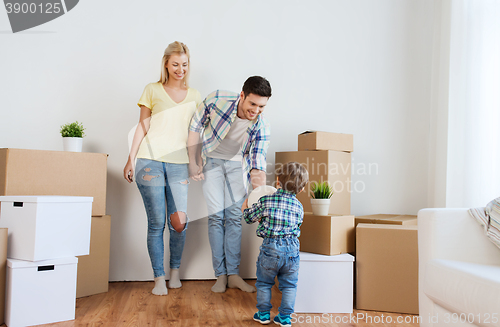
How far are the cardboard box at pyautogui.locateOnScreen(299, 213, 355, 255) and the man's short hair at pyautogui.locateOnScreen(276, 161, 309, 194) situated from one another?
0.29 metres

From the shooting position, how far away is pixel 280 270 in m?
1.57

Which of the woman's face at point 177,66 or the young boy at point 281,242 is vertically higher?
the woman's face at point 177,66

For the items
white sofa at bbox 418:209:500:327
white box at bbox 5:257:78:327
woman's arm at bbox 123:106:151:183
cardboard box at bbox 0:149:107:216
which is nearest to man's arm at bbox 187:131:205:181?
woman's arm at bbox 123:106:151:183

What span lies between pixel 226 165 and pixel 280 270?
0.75m

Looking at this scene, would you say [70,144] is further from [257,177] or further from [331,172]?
[331,172]

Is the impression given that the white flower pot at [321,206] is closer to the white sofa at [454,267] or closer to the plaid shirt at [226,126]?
the plaid shirt at [226,126]

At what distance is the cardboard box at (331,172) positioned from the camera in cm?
202

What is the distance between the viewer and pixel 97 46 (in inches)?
90.1

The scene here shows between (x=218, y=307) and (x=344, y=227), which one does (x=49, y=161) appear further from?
(x=344, y=227)

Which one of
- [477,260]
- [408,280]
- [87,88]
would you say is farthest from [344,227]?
[87,88]

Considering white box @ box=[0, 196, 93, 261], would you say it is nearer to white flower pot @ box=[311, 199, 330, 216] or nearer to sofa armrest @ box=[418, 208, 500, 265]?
white flower pot @ box=[311, 199, 330, 216]

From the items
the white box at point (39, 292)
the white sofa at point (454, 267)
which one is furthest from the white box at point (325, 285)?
the white box at point (39, 292)

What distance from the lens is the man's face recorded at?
1.78 m

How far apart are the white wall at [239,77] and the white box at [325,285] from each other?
26.2 inches
